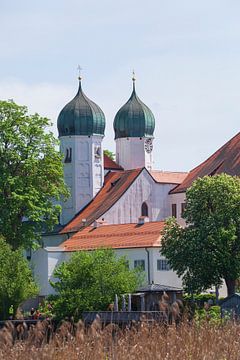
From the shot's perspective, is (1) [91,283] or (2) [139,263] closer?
(1) [91,283]

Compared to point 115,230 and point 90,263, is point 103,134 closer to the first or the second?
point 115,230

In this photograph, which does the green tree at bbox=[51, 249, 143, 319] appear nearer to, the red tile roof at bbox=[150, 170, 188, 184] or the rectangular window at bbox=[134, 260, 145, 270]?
the rectangular window at bbox=[134, 260, 145, 270]

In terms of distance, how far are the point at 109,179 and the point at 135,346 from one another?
67.5 metres

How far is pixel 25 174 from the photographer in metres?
62.6

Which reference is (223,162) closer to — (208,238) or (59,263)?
(59,263)

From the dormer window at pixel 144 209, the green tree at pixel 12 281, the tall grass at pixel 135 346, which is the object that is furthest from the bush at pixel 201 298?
the dormer window at pixel 144 209

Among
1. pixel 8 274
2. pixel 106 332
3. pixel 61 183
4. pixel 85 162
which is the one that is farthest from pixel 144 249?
pixel 106 332

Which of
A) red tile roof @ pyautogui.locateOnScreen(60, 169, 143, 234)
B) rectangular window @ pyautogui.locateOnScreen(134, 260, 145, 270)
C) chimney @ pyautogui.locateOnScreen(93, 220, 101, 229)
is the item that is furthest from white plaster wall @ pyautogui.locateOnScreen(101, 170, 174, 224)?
rectangular window @ pyautogui.locateOnScreen(134, 260, 145, 270)

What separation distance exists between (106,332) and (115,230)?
48188 mm

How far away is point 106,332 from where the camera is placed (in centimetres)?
2225

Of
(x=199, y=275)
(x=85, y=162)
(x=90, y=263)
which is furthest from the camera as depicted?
(x=85, y=162)

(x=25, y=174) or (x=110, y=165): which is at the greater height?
(x=110, y=165)

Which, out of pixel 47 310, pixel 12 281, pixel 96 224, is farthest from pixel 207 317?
pixel 96 224

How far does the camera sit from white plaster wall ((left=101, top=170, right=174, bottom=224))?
3177 inches
